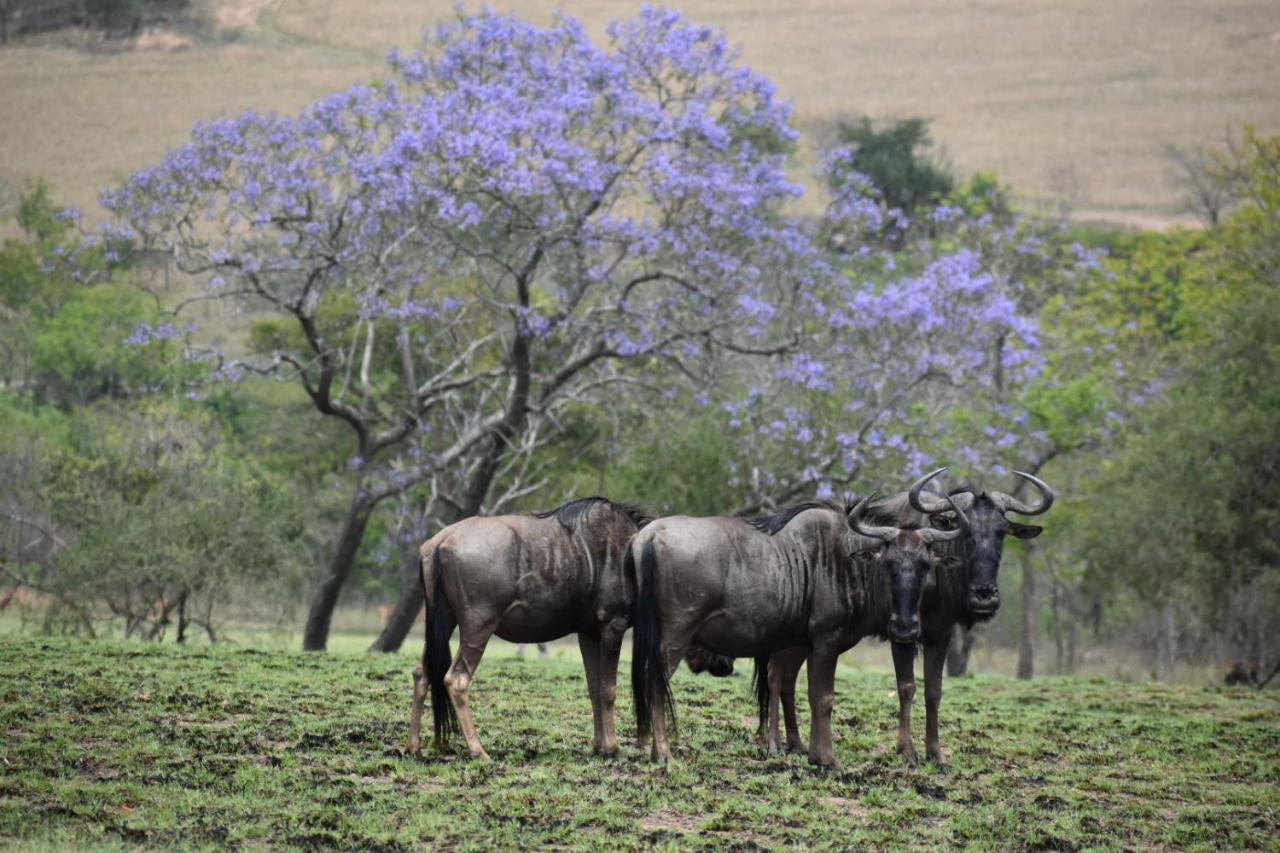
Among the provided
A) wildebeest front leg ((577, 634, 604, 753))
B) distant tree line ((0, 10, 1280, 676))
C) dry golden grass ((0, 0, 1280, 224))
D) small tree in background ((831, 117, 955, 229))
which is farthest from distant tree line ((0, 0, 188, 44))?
small tree in background ((831, 117, 955, 229))

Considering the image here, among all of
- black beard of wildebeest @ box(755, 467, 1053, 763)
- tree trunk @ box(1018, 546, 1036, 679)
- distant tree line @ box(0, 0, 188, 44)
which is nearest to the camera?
black beard of wildebeest @ box(755, 467, 1053, 763)

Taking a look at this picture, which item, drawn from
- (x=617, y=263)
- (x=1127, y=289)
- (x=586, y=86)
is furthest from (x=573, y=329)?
(x=1127, y=289)

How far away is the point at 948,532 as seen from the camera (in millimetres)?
12039

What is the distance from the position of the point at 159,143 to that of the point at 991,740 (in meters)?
22.9

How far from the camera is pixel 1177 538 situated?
25.7 m

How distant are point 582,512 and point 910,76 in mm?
54614

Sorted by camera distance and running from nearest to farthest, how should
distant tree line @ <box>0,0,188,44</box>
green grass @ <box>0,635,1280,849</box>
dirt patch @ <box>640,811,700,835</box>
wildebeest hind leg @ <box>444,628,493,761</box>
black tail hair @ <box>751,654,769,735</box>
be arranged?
green grass @ <box>0,635,1280,849</box> → dirt patch @ <box>640,811,700,835</box> → wildebeest hind leg @ <box>444,628,493,761</box> → black tail hair @ <box>751,654,769,735</box> → distant tree line @ <box>0,0,188,44</box>

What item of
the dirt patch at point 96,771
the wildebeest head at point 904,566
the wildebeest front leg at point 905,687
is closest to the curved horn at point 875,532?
the wildebeest head at point 904,566

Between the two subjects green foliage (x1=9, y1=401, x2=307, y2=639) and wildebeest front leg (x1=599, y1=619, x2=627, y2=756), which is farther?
green foliage (x1=9, y1=401, x2=307, y2=639)

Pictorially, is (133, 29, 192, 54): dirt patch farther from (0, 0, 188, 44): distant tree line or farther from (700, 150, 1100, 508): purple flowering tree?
(700, 150, 1100, 508): purple flowering tree

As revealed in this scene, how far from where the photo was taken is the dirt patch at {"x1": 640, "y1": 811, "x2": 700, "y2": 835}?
9523 mm

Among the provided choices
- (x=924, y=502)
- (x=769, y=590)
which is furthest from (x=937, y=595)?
(x=769, y=590)

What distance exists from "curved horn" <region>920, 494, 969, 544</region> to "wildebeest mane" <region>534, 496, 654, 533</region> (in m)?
2.22

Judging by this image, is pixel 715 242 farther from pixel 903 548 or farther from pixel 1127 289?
pixel 1127 289
